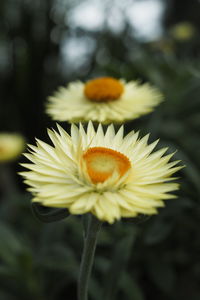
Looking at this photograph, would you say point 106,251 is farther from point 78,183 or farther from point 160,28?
point 160,28

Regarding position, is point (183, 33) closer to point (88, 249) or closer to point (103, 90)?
point (103, 90)

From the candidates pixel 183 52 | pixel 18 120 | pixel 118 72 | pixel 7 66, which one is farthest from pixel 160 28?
pixel 118 72

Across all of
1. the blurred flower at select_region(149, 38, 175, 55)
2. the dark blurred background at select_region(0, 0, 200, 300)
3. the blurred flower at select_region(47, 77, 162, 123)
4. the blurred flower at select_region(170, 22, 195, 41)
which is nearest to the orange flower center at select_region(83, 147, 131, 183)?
the dark blurred background at select_region(0, 0, 200, 300)

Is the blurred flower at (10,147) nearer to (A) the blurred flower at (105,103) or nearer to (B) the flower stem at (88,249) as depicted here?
(A) the blurred flower at (105,103)

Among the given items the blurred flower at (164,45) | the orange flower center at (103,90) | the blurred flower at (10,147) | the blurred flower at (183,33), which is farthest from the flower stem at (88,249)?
the blurred flower at (183,33)

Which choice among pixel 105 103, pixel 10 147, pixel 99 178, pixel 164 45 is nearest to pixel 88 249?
pixel 99 178

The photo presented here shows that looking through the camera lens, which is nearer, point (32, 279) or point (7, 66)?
point (32, 279)

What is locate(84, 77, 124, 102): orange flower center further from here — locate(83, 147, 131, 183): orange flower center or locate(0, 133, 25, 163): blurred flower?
locate(0, 133, 25, 163): blurred flower
